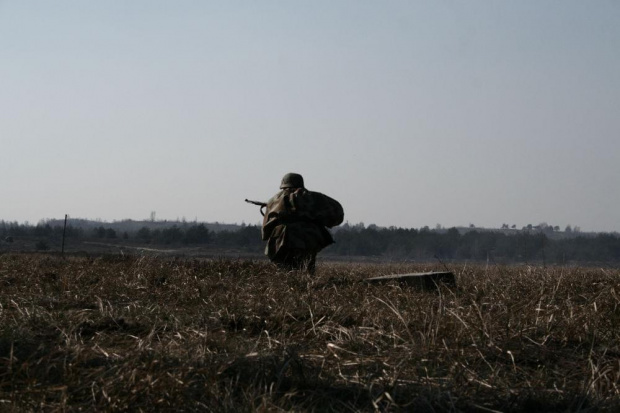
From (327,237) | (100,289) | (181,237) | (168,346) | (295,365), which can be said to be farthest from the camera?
(181,237)

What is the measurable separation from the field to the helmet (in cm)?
530

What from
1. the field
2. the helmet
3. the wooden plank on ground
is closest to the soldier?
A: the helmet

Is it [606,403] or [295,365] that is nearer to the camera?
[606,403]

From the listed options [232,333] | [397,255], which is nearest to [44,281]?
[232,333]

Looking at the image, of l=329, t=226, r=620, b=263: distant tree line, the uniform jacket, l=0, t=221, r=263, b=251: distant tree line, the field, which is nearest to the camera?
the field

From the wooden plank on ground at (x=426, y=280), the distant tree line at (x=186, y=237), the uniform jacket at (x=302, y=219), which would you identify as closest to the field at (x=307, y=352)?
the wooden plank on ground at (x=426, y=280)

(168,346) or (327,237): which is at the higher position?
(327,237)

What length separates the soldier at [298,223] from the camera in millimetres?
13273

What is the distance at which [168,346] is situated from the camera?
209 inches

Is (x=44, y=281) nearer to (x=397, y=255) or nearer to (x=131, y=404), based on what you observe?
(x=131, y=404)

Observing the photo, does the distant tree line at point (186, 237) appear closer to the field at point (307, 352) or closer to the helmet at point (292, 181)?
the helmet at point (292, 181)

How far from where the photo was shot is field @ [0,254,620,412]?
436cm

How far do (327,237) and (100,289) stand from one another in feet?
17.4

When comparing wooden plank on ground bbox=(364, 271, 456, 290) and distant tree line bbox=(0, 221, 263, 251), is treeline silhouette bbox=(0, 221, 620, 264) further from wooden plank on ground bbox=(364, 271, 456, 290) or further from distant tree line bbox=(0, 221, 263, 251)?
wooden plank on ground bbox=(364, 271, 456, 290)
